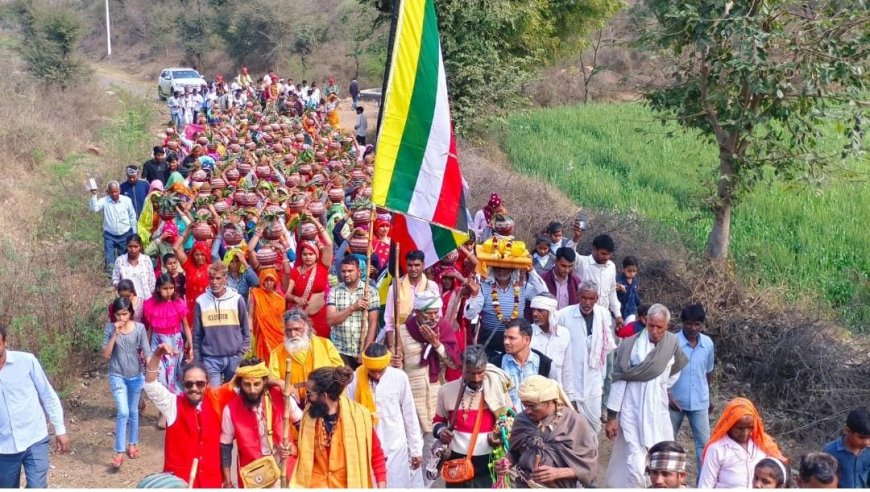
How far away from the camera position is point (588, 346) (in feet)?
23.3

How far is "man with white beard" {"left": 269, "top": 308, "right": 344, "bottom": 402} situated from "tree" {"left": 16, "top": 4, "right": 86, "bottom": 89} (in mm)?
24128

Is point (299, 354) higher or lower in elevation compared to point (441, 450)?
higher

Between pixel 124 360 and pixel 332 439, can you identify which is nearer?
pixel 332 439

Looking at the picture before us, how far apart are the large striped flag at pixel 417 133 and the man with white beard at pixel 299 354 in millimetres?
984

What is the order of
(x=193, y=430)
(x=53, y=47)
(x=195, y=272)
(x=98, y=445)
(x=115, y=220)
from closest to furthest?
(x=193, y=430) → (x=98, y=445) → (x=195, y=272) → (x=115, y=220) → (x=53, y=47)

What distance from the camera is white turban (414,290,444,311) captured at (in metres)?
6.76

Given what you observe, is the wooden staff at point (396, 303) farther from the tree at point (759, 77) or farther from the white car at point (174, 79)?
the white car at point (174, 79)

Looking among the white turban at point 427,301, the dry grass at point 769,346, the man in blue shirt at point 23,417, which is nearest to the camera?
the man in blue shirt at point 23,417

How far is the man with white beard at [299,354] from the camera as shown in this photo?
20.0 ft

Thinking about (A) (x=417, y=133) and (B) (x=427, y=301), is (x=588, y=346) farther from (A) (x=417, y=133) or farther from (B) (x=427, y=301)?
(A) (x=417, y=133)

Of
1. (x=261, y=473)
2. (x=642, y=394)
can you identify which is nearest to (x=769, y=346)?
(x=642, y=394)

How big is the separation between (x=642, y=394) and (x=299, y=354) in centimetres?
240

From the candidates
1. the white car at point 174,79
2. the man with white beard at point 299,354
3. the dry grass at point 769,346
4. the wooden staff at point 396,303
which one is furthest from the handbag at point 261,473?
the white car at point 174,79

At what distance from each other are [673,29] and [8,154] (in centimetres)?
1351
